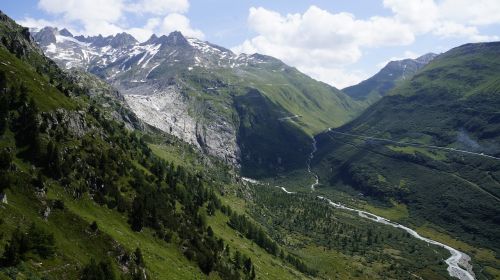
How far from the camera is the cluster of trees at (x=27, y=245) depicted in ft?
177

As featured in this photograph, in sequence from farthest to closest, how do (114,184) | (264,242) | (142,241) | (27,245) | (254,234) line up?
(254,234) < (264,242) < (114,184) < (142,241) < (27,245)

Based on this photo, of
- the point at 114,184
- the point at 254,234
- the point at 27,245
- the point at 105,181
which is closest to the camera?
the point at 27,245

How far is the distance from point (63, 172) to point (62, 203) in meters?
13.2

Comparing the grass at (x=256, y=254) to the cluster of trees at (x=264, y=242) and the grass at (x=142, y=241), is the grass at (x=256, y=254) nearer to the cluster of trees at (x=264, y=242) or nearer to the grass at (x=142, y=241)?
the cluster of trees at (x=264, y=242)

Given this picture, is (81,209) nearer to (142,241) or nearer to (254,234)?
(142,241)

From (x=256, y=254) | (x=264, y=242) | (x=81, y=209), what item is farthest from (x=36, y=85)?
(x=264, y=242)

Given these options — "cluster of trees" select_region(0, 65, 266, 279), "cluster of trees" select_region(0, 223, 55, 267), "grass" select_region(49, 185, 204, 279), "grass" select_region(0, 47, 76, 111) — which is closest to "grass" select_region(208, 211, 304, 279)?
"cluster of trees" select_region(0, 65, 266, 279)

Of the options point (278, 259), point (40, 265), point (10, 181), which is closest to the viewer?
point (40, 265)

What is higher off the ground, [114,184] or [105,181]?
[105,181]

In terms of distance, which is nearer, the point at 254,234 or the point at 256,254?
the point at 256,254

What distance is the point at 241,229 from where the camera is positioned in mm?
173750

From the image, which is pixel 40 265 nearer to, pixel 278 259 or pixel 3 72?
pixel 3 72

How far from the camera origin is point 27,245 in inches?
2287

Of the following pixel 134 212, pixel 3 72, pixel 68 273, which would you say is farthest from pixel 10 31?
pixel 68 273
